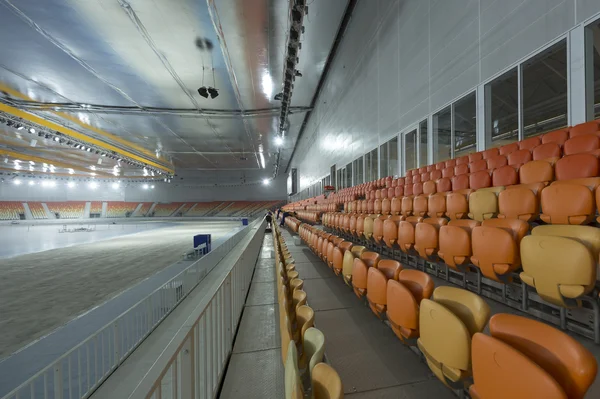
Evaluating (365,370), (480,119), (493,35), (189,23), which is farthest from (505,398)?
(189,23)

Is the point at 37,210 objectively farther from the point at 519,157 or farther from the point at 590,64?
the point at 590,64

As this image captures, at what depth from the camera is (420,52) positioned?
428 cm

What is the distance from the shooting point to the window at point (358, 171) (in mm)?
6863

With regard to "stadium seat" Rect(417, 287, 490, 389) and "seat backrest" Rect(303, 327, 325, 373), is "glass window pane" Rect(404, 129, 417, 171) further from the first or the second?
"seat backrest" Rect(303, 327, 325, 373)

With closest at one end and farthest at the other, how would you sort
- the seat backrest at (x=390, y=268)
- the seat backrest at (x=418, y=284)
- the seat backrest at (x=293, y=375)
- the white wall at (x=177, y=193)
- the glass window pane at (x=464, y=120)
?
the seat backrest at (x=293, y=375), the seat backrest at (x=418, y=284), the seat backrest at (x=390, y=268), the glass window pane at (x=464, y=120), the white wall at (x=177, y=193)

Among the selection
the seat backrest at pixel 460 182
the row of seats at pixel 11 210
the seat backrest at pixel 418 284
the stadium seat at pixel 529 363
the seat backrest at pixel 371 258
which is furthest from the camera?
the row of seats at pixel 11 210

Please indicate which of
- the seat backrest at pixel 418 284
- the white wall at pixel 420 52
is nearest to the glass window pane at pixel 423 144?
the white wall at pixel 420 52

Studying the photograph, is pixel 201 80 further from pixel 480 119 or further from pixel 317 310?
pixel 317 310

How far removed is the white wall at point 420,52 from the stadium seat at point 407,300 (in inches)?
123

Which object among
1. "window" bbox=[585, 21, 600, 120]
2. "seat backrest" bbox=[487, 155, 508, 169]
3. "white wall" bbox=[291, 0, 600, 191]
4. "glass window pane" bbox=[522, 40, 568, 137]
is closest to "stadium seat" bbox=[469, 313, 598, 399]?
"seat backrest" bbox=[487, 155, 508, 169]

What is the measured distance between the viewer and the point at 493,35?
306 centimetres

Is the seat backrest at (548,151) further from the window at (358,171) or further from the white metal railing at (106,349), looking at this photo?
the window at (358,171)

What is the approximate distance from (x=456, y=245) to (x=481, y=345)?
1106mm

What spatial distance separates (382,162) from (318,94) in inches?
230
